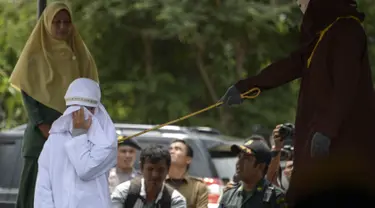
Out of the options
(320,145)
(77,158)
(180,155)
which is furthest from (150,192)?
(320,145)

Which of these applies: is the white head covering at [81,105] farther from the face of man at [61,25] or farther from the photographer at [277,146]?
the photographer at [277,146]

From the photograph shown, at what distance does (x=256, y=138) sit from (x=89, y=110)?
1.76 meters

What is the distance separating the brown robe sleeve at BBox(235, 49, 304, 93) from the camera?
537 centimetres

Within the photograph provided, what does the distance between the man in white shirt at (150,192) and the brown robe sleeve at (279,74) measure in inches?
53.4

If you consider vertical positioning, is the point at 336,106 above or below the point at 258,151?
above

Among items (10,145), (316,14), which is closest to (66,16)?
(316,14)

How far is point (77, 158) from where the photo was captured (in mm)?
5516

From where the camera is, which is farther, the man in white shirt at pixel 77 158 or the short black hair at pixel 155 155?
the short black hair at pixel 155 155

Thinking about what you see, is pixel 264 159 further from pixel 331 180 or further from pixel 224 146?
pixel 224 146

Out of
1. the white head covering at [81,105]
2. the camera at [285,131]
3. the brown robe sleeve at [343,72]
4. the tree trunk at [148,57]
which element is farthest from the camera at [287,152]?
the tree trunk at [148,57]

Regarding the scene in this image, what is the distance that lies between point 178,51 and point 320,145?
35.5ft

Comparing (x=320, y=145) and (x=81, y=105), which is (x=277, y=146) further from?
(x=320, y=145)

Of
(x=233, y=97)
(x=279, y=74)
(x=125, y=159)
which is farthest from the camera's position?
(x=125, y=159)

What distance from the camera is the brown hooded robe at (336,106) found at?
15.9ft
